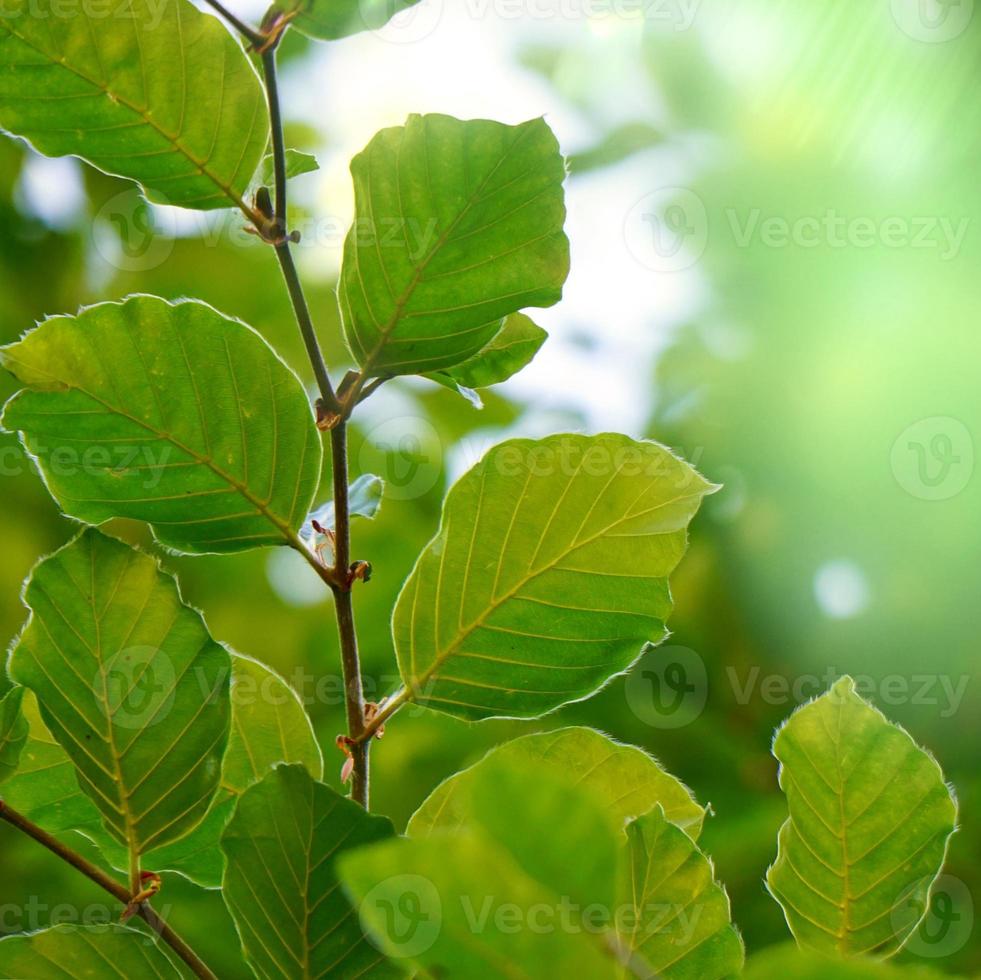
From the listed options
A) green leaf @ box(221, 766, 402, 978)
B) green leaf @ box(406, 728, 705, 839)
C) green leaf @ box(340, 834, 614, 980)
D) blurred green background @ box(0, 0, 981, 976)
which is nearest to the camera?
green leaf @ box(340, 834, 614, 980)

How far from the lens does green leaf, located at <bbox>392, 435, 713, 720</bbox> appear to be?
54 centimetres

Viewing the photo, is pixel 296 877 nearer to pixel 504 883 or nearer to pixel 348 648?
pixel 348 648

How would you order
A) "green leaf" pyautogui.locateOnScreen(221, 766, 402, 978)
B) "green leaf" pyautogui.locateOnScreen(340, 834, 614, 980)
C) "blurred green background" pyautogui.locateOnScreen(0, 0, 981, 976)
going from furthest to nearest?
1. "blurred green background" pyautogui.locateOnScreen(0, 0, 981, 976)
2. "green leaf" pyautogui.locateOnScreen(221, 766, 402, 978)
3. "green leaf" pyautogui.locateOnScreen(340, 834, 614, 980)

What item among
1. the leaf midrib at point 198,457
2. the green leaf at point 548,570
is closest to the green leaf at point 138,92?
the leaf midrib at point 198,457

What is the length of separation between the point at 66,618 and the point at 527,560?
25 cm

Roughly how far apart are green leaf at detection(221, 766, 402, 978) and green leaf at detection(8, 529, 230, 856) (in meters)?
0.10

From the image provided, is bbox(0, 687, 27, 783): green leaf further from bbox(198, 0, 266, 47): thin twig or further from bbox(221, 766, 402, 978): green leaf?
bbox(198, 0, 266, 47): thin twig

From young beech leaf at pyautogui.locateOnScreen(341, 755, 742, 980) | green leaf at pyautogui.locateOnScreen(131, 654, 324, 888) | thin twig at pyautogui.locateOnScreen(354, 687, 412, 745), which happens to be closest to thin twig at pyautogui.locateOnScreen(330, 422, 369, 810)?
thin twig at pyautogui.locateOnScreen(354, 687, 412, 745)

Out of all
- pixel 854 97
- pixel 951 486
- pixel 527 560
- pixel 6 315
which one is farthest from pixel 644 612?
pixel 6 315

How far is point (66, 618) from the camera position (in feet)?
1.73

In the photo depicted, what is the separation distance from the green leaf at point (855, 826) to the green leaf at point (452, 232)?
28cm

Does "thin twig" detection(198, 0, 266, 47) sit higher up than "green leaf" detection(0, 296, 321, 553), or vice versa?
"thin twig" detection(198, 0, 266, 47)

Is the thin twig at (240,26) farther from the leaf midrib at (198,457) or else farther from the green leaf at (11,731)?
the green leaf at (11,731)

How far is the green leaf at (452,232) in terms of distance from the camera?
53cm
